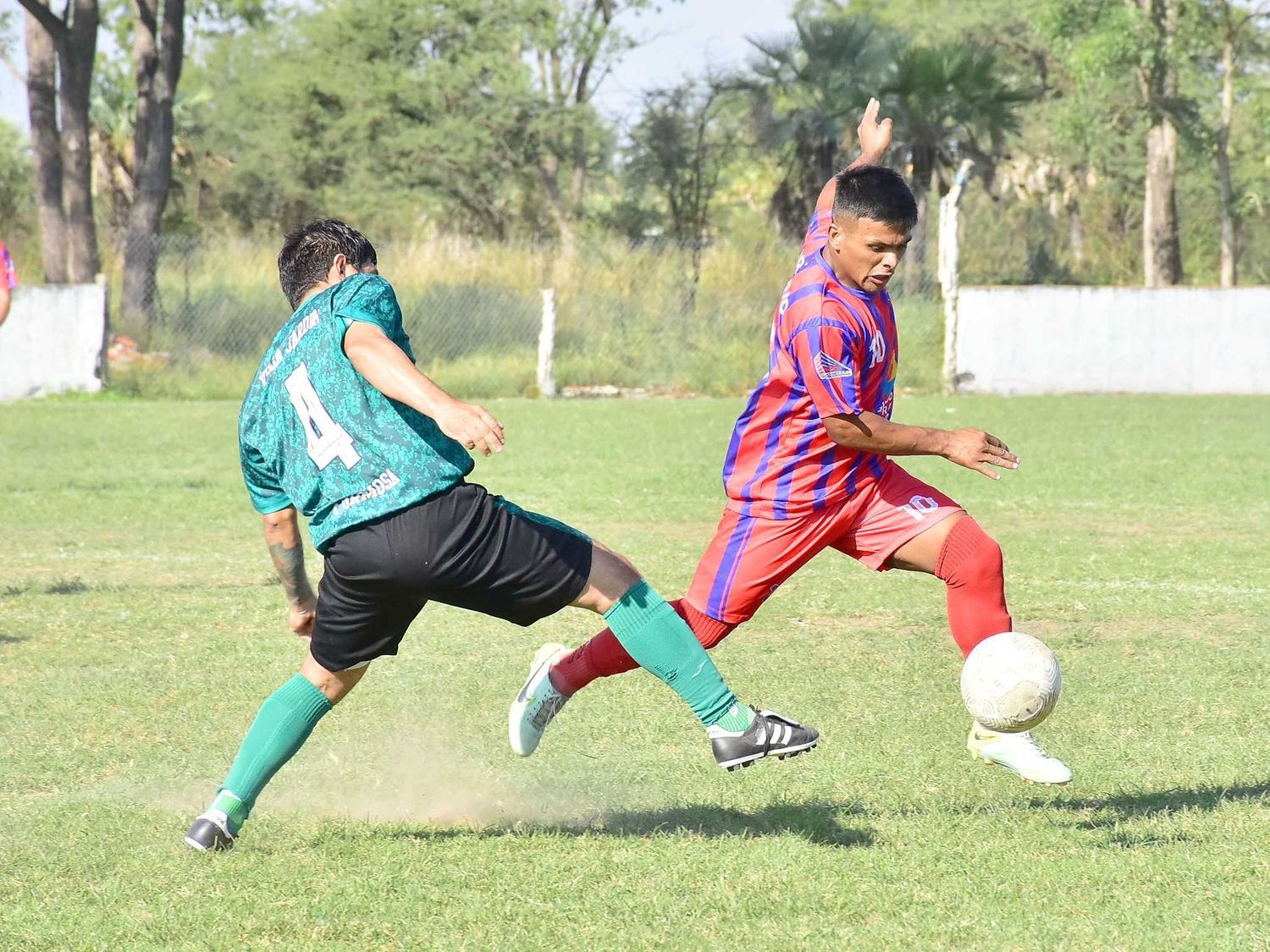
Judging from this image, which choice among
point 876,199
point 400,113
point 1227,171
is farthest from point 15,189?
point 876,199

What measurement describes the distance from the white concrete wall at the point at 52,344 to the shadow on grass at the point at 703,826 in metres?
16.9

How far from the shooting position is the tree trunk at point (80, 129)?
23297mm

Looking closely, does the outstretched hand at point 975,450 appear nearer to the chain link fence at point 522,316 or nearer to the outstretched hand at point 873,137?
the outstretched hand at point 873,137

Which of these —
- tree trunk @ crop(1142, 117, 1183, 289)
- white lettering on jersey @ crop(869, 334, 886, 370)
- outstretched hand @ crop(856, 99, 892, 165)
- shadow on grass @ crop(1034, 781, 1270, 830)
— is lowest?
shadow on grass @ crop(1034, 781, 1270, 830)

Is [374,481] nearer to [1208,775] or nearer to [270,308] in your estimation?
[1208,775]

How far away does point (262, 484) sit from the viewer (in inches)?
159

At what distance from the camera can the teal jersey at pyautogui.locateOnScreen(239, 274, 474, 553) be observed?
372 cm

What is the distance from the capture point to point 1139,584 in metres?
7.85

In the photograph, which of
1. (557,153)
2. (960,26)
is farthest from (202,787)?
(960,26)

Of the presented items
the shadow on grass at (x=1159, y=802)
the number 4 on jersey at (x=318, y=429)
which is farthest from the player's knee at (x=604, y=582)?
the shadow on grass at (x=1159, y=802)

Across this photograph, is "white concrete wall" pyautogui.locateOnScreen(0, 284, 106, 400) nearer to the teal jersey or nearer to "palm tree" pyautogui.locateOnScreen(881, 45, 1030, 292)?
"palm tree" pyautogui.locateOnScreen(881, 45, 1030, 292)

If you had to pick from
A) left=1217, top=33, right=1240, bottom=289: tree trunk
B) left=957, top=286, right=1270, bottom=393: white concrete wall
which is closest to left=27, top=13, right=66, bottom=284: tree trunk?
left=957, top=286, right=1270, bottom=393: white concrete wall

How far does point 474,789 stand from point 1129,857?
1961mm

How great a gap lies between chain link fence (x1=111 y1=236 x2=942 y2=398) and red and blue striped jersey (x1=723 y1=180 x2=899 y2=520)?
16283mm
